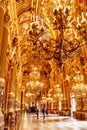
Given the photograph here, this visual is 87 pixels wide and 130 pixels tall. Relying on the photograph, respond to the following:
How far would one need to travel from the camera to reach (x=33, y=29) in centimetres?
823

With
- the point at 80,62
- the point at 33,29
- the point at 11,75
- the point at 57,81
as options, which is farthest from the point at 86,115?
the point at 57,81

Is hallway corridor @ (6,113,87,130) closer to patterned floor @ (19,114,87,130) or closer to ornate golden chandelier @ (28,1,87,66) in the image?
patterned floor @ (19,114,87,130)

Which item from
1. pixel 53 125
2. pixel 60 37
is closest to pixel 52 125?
pixel 53 125

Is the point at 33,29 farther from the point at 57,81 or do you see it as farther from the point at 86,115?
the point at 57,81

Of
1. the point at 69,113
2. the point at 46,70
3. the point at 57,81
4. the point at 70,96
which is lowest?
the point at 69,113

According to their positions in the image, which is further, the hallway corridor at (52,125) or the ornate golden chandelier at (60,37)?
the hallway corridor at (52,125)

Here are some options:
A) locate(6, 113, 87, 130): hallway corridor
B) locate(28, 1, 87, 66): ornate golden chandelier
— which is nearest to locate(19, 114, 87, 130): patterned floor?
locate(6, 113, 87, 130): hallway corridor

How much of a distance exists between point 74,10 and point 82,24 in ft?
9.13

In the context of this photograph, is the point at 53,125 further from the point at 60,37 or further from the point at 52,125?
the point at 60,37

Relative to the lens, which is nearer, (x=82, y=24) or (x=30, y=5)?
(x=82, y=24)

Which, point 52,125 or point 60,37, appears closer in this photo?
point 60,37

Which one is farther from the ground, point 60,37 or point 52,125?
point 60,37

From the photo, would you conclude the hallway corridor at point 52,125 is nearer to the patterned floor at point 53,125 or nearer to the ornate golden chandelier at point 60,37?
the patterned floor at point 53,125

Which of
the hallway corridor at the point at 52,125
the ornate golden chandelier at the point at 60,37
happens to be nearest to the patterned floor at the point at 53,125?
the hallway corridor at the point at 52,125
